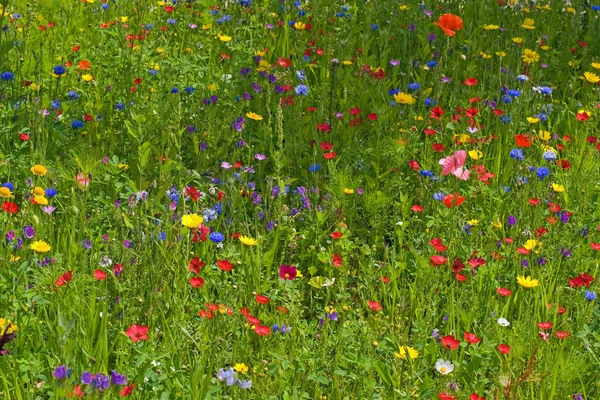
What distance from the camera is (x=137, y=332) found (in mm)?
2283

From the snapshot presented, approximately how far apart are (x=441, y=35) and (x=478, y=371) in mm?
2988

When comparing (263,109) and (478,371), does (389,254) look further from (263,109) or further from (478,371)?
(263,109)

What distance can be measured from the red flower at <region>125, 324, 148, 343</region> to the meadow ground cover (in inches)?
0.5

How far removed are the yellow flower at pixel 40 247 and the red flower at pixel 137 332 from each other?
0.45 m

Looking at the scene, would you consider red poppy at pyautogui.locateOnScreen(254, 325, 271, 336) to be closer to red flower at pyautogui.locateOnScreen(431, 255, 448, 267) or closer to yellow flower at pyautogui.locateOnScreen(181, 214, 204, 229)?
yellow flower at pyautogui.locateOnScreen(181, 214, 204, 229)

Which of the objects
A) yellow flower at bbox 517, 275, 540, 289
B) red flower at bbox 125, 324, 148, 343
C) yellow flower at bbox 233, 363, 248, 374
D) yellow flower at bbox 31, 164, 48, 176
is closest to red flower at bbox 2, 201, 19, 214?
yellow flower at bbox 31, 164, 48, 176

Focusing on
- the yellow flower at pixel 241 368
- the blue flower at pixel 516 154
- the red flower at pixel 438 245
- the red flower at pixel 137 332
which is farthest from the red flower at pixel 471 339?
the blue flower at pixel 516 154

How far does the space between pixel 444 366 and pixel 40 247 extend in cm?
129

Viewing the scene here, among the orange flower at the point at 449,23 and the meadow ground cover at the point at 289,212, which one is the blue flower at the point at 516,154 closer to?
the meadow ground cover at the point at 289,212

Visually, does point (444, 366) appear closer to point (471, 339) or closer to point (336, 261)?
point (471, 339)

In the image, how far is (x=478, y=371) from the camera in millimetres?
2438

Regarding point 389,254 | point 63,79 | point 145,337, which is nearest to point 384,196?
point 389,254

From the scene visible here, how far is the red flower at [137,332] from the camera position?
2.25 meters

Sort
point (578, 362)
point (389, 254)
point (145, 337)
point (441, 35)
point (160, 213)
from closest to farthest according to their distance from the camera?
point (145, 337)
point (578, 362)
point (160, 213)
point (389, 254)
point (441, 35)
